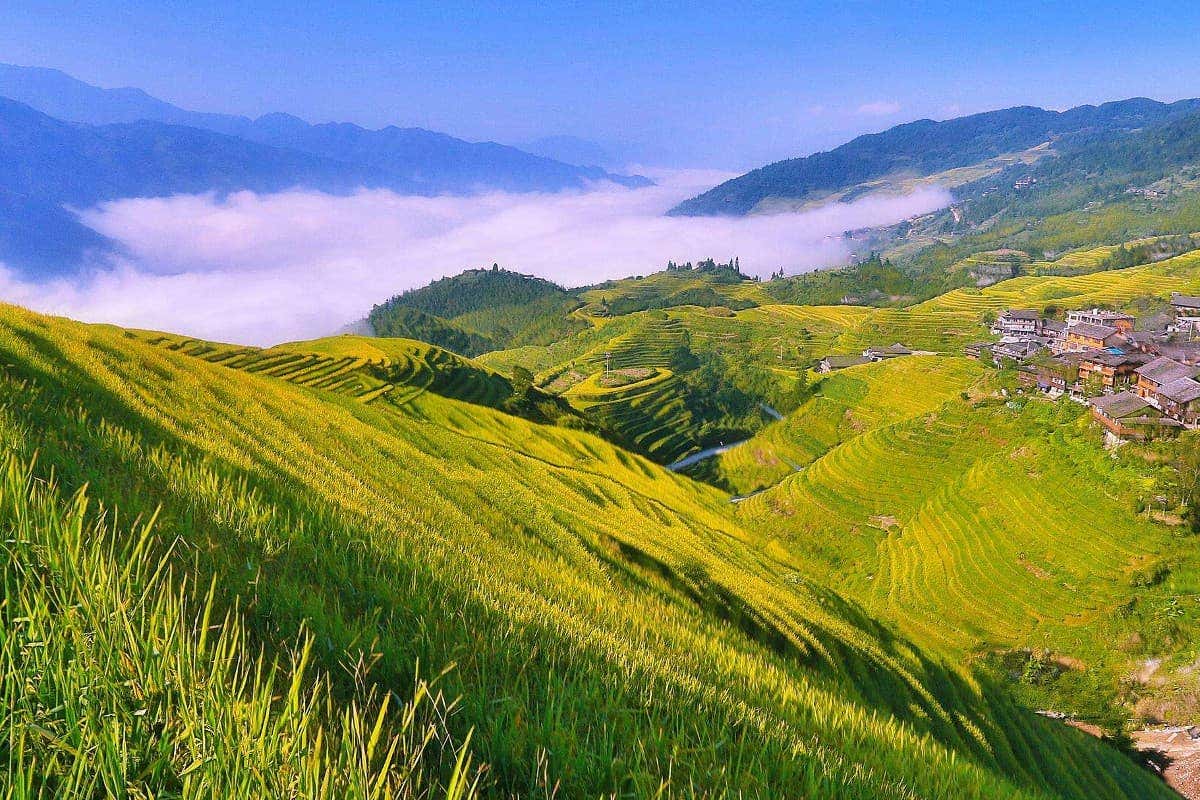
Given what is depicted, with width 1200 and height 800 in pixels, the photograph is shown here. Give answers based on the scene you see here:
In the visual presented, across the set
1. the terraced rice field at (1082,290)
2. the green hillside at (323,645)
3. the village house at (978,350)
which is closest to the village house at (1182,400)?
the village house at (978,350)

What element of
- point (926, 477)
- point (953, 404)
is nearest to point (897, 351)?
point (953, 404)

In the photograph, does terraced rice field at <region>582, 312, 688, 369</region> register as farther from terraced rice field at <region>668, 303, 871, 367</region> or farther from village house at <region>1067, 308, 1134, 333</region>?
village house at <region>1067, 308, 1134, 333</region>

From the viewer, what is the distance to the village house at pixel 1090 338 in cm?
8962

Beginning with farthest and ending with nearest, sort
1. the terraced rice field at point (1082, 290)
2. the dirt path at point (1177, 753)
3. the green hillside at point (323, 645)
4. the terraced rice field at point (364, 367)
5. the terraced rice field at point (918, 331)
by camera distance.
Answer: the terraced rice field at point (1082, 290)
the terraced rice field at point (918, 331)
the terraced rice field at point (364, 367)
the dirt path at point (1177, 753)
the green hillside at point (323, 645)

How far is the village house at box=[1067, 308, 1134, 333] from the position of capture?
104975 mm

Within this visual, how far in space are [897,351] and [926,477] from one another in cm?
7293

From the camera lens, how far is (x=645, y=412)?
356ft

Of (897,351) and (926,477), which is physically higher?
(897,351)

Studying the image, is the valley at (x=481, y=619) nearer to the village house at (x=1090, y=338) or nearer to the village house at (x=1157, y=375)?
the village house at (x=1157, y=375)

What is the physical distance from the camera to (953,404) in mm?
72062

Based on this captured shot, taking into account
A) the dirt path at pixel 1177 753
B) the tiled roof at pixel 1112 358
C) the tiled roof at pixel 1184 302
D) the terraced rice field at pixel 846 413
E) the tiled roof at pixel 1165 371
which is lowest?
the dirt path at pixel 1177 753

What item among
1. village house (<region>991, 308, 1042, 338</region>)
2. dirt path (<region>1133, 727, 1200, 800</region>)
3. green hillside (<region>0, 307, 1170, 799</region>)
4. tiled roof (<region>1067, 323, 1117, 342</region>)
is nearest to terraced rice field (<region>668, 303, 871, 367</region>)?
village house (<region>991, 308, 1042, 338</region>)

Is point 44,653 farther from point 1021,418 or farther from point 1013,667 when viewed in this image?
point 1021,418

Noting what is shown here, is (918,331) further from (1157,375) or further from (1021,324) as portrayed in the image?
(1157,375)
